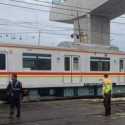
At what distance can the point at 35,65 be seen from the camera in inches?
1176

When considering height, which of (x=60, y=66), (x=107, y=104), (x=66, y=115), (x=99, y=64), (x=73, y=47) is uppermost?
(x=73, y=47)

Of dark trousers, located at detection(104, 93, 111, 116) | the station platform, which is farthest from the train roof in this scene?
dark trousers, located at detection(104, 93, 111, 116)

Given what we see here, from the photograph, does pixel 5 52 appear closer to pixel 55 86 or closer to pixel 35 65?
pixel 35 65

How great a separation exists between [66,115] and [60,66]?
9.84 metres

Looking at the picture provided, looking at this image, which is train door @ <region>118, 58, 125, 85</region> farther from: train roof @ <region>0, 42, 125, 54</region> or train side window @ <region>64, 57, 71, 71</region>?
train side window @ <region>64, 57, 71, 71</region>

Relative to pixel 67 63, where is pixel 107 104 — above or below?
below

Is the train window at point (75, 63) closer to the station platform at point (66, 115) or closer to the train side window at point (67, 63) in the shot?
the train side window at point (67, 63)

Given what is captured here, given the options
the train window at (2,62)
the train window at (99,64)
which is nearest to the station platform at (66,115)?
the train window at (2,62)

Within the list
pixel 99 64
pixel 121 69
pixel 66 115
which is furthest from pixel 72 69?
pixel 66 115

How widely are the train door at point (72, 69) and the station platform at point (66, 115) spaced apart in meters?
4.68

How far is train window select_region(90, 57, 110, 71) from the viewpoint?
111 ft

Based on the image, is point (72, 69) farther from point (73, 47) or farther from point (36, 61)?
point (36, 61)

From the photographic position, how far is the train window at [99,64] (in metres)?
33.7

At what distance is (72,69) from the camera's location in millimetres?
32250
